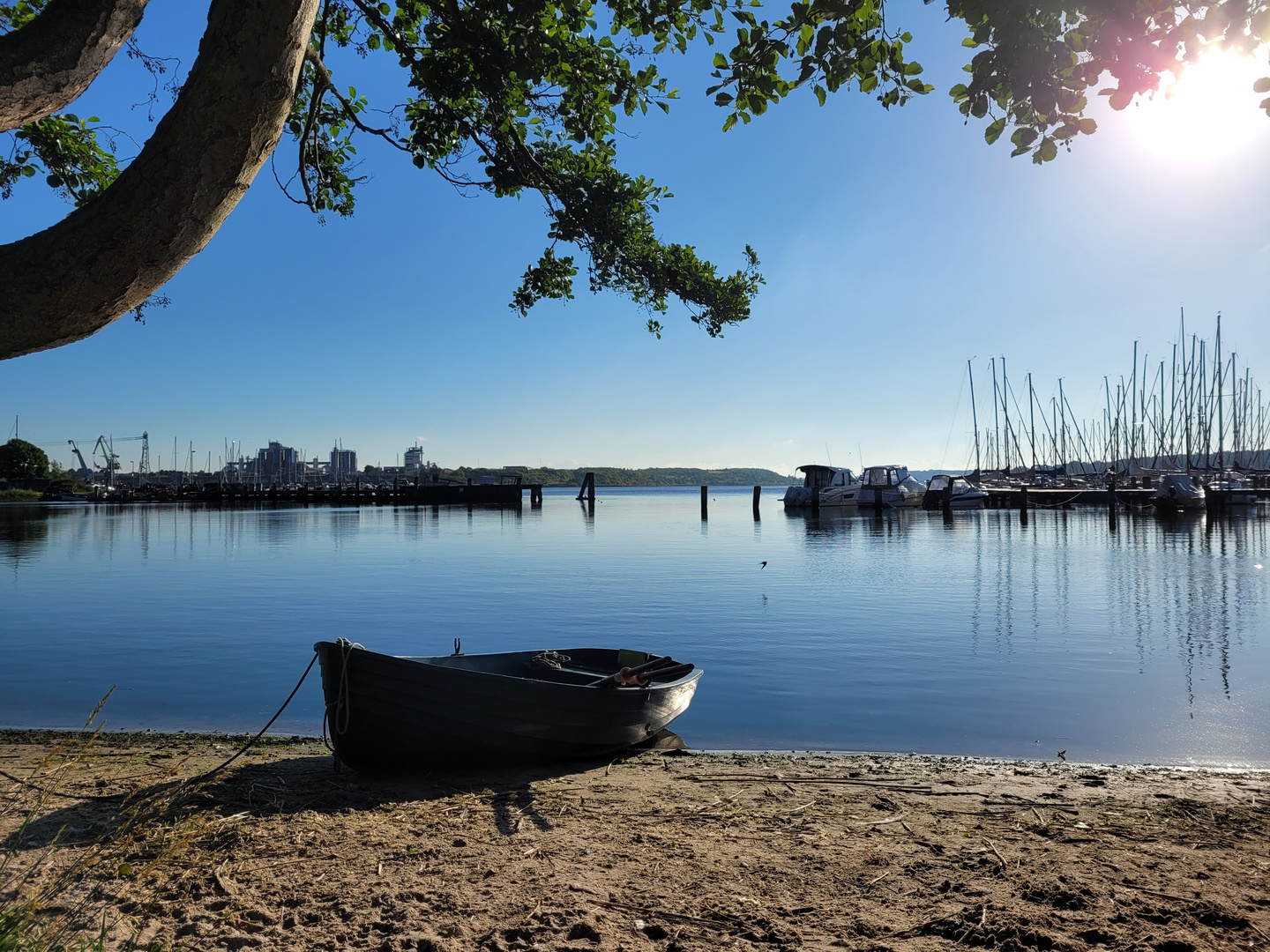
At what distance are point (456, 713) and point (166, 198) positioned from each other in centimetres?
561

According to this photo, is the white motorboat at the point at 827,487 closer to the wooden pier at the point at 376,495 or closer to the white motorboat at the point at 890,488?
the white motorboat at the point at 890,488

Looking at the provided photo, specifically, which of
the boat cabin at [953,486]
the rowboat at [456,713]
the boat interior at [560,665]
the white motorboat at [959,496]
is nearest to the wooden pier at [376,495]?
the boat cabin at [953,486]

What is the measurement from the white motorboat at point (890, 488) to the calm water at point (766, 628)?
30439 millimetres

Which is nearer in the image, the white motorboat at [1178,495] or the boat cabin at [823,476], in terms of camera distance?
the white motorboat at [1178,495]

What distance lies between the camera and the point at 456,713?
7.38m

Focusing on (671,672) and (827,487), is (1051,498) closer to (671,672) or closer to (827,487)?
(827,487)

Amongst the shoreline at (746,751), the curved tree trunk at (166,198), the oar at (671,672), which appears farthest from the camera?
the oar at (671,672)

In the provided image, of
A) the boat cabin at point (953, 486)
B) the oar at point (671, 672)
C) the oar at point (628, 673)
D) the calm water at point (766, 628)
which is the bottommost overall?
the calm water at point (766, 628)

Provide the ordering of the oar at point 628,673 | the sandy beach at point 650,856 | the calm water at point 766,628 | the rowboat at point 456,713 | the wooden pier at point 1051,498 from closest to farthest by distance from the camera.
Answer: the sandy beach at point 650,856
the rowboat at point 456,713
the oar at point 628,673
the calm water at point 766,628
the wooden pier at point 1051,498

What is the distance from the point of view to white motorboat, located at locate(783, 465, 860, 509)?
6962cm

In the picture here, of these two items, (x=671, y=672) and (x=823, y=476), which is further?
(x=823, y=476)

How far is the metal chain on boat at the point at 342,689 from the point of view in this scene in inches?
274

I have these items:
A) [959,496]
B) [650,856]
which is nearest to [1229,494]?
[959,496]

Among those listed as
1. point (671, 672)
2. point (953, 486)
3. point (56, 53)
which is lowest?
point (671, 672)
